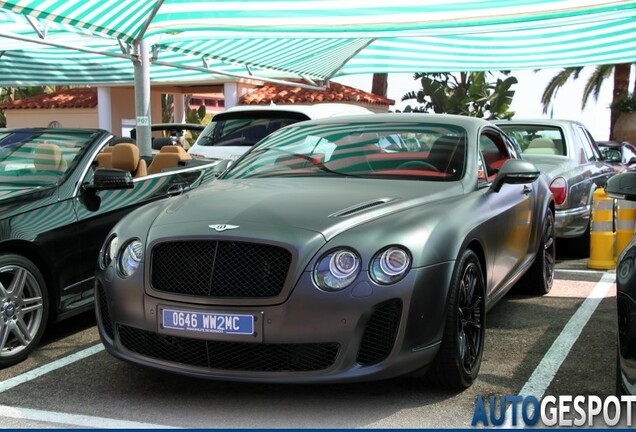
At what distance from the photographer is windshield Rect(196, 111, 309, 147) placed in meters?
9.31

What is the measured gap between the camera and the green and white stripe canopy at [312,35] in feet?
28.7

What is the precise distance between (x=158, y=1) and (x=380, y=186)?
5.16 metres

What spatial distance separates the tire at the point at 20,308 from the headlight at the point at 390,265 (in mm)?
2321

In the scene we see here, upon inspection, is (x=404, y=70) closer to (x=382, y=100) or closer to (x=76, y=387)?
(x=382, y=100)

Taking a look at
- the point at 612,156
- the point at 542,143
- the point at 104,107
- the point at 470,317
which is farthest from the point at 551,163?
the point at 104,107

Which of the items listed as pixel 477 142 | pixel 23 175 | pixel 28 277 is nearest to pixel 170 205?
pixel 28 277

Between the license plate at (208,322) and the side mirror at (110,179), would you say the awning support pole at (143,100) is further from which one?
the license plate at (208,322)

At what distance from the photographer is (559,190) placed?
767 cm

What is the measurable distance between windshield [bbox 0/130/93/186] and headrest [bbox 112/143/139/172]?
0.43 m

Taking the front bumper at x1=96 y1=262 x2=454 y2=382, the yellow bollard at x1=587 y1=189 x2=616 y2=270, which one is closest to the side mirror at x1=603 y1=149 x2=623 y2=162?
the yellow bollard at x1=587 y1=189 x2=616 y2=270

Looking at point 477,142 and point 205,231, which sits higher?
point 477,142

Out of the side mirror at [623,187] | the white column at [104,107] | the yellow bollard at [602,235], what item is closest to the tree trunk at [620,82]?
the white column at [104,107]

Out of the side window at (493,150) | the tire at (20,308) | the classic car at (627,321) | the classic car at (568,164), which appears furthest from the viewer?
the classic car at (568,164)

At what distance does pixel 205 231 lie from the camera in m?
3.69
